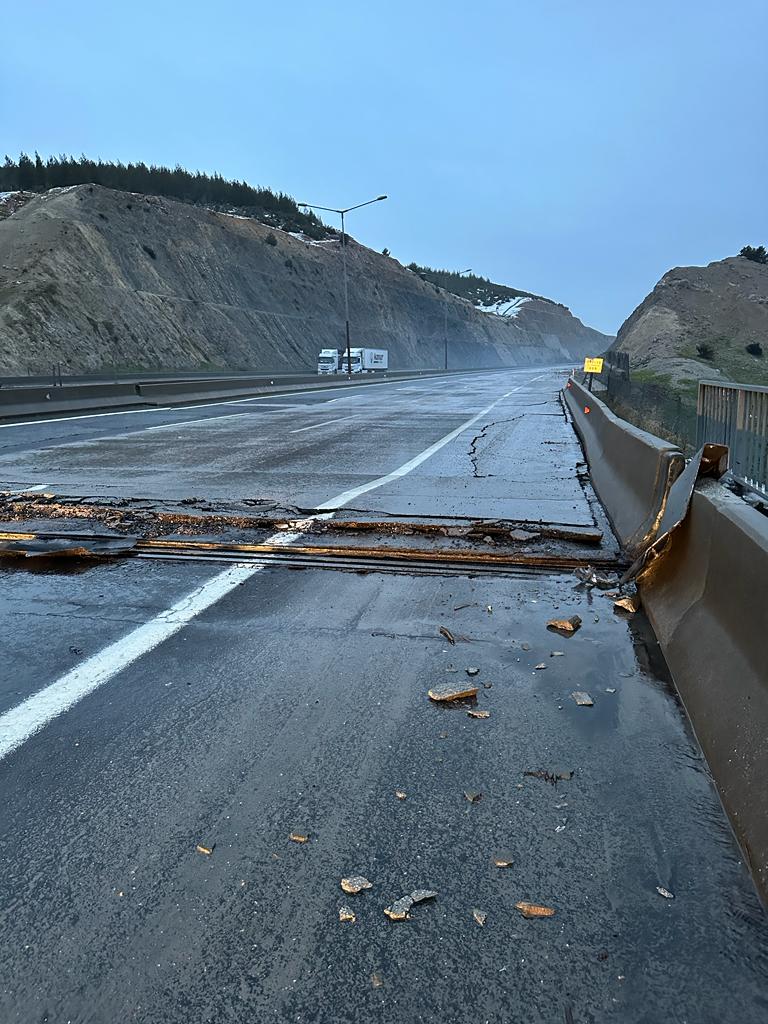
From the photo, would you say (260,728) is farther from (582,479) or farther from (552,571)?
(582,479)

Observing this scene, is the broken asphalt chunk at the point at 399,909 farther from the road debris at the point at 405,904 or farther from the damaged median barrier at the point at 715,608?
the damaged median barrier at the point at 715,608

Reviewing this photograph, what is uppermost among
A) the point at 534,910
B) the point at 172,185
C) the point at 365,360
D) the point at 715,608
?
the point at 172,185

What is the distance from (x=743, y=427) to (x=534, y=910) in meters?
5.69

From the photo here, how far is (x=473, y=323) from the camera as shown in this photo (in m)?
128

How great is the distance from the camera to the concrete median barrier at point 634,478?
565cm

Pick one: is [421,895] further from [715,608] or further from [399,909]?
[715,608]

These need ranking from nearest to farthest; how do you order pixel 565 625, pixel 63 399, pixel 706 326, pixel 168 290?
1. pixel 565 625
2. pixel 63 399
3. pixel 706 326
4. pixel 168 290

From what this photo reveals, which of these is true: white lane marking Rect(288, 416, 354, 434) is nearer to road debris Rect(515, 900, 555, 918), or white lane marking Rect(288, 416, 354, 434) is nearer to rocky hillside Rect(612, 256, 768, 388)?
road debris Rect(515, 900, 555, 918)

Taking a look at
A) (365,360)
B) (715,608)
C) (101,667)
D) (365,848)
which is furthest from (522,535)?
(365,360)

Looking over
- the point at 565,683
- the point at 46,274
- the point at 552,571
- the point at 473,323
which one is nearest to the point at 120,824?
the point at 565,683

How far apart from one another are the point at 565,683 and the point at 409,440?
10904mm

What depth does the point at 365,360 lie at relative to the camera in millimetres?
68875

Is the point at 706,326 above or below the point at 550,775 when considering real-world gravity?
above

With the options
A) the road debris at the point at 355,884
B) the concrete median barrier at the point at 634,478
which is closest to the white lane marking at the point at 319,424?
the concrete median barrier at the point at 634,478
